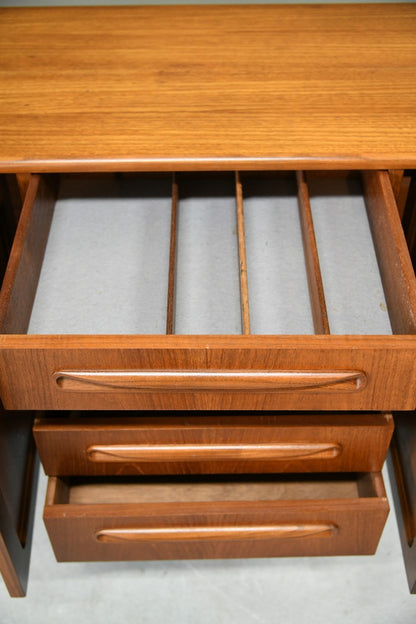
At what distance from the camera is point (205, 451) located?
0.91m

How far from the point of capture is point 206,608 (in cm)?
101

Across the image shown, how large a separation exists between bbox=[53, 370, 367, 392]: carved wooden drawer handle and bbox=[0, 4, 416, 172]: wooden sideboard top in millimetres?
229

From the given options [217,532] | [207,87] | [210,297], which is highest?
[207,87]

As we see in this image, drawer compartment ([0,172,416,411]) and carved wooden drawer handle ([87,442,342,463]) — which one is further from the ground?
drawer compartment ([0,172,416,411])

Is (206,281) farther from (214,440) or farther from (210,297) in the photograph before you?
(214,440)

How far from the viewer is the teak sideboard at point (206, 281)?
2.68 feet

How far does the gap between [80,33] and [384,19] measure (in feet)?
1.34

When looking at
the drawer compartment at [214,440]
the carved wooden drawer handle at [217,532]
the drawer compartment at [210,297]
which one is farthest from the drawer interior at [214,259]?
the carved wooden drawer handle at [217,532]

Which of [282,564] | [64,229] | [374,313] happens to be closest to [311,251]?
[374,313]

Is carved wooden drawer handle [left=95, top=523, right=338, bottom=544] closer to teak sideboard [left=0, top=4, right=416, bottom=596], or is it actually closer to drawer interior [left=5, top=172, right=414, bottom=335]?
teak sideboard [left=0, top=4, right=416, bottom=596]

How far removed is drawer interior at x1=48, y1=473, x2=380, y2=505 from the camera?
3.42ft

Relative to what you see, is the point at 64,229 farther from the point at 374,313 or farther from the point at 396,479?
the point at 396,479

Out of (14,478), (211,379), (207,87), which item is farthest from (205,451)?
(207,87)

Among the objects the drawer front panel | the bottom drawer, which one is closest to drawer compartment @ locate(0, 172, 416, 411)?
the drawer front panel
